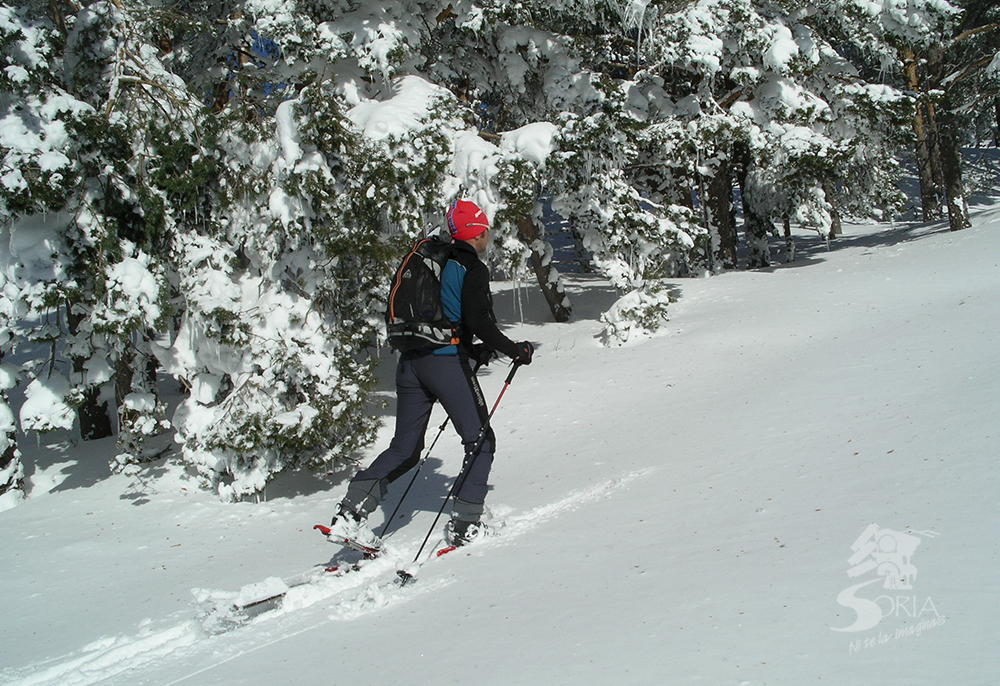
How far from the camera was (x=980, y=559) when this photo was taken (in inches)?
112

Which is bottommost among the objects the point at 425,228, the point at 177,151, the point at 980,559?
the point at 980,559

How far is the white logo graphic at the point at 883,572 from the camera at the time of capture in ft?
8.61

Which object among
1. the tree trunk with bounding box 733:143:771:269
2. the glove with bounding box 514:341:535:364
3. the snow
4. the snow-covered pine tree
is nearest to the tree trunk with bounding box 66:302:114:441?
the snow

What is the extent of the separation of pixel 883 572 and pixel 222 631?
305 cm

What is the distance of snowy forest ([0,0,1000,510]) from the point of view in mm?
6805

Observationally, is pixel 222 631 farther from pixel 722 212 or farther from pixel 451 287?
pixel 722 212

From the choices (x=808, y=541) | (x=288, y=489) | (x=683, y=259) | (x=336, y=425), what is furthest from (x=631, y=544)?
(x=683, y=259)

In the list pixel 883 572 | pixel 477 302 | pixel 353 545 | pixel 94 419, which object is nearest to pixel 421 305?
pixel 477 302

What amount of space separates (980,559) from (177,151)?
699 centimetres

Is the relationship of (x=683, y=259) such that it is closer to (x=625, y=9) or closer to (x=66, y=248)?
(x=625, y=9)

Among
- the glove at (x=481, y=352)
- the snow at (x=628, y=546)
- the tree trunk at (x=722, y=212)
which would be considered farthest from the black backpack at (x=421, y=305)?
the tree trunk at (x=722, y=212)

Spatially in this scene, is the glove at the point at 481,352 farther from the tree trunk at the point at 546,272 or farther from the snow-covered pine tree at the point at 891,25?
the snow-covered pine tree at the point at 891,25

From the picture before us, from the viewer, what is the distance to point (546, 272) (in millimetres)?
13844

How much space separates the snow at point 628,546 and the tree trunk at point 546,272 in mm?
4499
